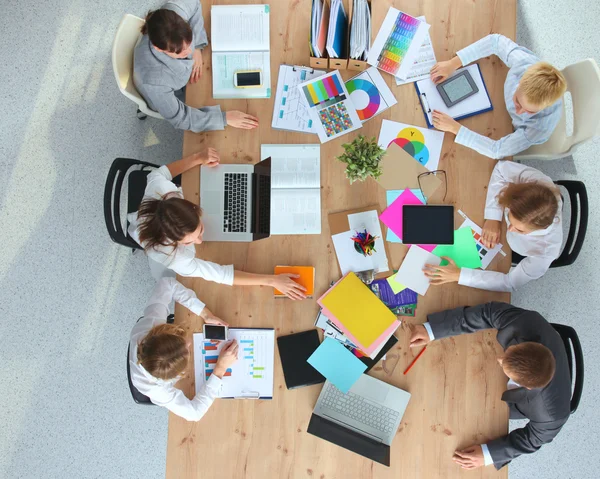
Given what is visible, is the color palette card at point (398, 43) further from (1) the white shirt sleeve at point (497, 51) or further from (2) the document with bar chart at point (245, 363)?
(2) the document with bar chart at point (245, 363)

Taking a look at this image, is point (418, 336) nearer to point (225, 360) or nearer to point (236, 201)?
point (225, 360)

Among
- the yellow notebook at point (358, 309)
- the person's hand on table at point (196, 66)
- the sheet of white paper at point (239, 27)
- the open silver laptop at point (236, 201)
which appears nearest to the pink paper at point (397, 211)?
the yellow notebook at point (358, 309)

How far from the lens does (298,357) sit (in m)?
1.85

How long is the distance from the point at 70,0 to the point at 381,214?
242 centimetres

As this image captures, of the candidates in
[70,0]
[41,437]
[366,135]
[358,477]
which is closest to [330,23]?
[366,135]

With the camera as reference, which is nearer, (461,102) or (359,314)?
(359,314)

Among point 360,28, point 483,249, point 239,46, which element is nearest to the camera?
point 360,28

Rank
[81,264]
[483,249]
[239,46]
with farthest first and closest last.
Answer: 1. [81,264]
2. [239,46]
3. [483,249]

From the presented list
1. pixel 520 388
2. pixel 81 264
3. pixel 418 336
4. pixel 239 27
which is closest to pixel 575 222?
pixel 520 388

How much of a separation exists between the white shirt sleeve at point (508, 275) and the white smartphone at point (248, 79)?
3.86 feet

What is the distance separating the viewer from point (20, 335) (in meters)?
2.62

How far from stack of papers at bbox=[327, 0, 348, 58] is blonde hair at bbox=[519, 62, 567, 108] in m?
0.73

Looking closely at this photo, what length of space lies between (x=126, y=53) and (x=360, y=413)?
1.80 m

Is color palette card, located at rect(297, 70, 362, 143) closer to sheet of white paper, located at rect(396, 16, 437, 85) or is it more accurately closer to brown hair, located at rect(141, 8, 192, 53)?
sheet of white paper, located at rect(396, 16, 437, 85)
